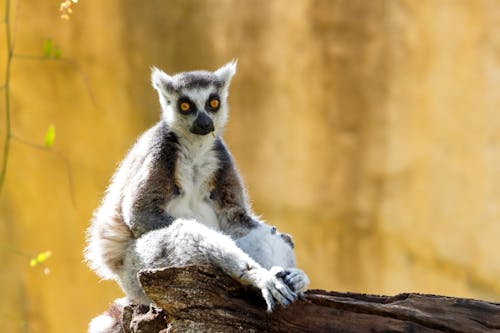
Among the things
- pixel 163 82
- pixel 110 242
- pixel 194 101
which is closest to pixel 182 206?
pixel 110 242

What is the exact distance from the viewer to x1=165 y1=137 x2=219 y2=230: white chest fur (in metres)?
A: 4.41

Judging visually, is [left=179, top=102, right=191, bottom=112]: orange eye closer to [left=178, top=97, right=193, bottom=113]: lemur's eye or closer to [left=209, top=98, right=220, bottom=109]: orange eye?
[left=178, top=97, right=193, bottom=113]: lemur's eye

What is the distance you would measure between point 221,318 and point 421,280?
4.44 meters

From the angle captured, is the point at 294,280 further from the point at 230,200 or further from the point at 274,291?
the point at 230,200

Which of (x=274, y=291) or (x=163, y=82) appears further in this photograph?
(x=163, y=82)

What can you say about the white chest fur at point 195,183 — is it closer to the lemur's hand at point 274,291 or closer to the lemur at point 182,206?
the lemur at point 182,206

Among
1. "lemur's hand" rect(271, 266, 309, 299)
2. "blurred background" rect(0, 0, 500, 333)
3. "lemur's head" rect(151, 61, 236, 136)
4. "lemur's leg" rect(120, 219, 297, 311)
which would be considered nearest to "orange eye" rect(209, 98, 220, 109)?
"lemur's head" rect(151, 61, 236, 136)

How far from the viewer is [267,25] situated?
313 inches

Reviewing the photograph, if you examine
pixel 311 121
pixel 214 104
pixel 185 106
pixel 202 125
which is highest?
pixel 311 121

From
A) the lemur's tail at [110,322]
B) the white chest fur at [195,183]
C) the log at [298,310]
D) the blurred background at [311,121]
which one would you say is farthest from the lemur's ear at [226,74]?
the blurred background at [311,121]

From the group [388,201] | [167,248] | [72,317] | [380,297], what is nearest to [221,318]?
[167,248]

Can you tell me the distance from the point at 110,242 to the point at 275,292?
3.65 ft

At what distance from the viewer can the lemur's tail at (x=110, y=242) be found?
4.30m

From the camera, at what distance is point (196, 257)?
151 inches
